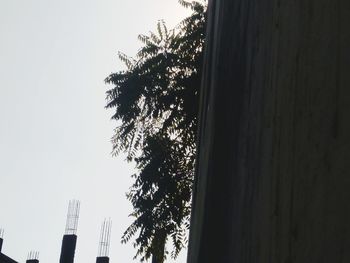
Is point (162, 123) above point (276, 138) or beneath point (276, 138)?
above

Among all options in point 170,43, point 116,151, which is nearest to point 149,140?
point 116,151

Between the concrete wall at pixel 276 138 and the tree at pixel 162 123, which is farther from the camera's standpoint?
the tree at pixel 162 123

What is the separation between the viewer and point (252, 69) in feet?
1.88

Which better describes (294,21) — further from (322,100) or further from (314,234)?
(314,234)

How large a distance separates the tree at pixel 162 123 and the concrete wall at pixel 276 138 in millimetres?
6429

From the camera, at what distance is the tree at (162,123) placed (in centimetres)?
707

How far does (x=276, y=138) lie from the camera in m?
0.49

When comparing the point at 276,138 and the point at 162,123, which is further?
the point at 162,123

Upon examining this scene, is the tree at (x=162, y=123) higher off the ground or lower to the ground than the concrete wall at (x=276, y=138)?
higher

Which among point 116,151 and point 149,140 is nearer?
point 149,140

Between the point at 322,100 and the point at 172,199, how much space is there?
266 inches

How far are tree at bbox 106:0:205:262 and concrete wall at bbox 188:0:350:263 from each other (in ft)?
21.1

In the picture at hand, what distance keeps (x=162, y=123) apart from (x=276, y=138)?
7142 mm

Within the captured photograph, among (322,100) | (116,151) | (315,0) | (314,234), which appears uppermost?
(116,151)
